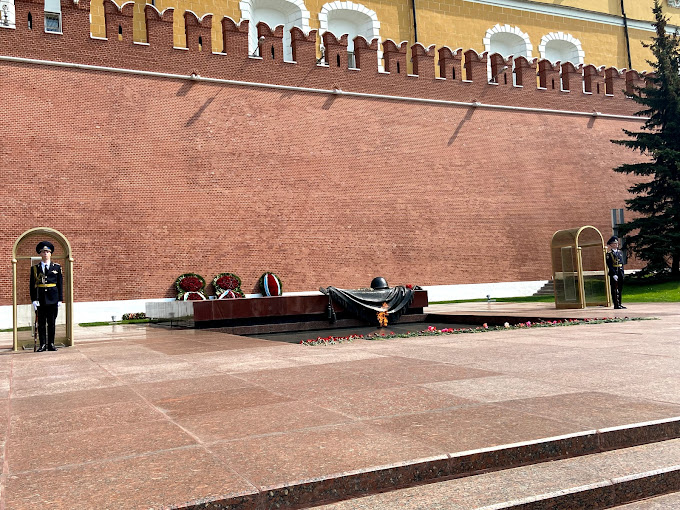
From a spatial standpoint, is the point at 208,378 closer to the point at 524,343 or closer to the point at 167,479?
the point at 167,479

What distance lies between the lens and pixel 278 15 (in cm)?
2188

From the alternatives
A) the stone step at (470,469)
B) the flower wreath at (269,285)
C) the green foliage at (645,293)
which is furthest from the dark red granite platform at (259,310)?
the stone step at (470,469)

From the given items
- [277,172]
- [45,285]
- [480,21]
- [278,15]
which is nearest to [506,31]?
[480,21]

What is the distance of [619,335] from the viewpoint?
7465 mm

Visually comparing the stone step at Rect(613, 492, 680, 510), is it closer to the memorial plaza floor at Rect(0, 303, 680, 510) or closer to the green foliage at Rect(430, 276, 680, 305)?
the memorial plaza floor at Rect(0, 303, 680, 510)

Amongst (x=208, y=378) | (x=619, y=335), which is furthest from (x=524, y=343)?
(x=208, y=378)

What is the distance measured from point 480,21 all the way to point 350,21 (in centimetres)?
523

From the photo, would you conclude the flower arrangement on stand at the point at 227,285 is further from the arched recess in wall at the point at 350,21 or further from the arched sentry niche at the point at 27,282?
the arched recess in wall at the point at 350,21

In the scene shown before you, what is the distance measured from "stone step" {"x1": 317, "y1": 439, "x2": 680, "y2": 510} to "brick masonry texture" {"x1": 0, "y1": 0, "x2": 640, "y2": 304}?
566 inches

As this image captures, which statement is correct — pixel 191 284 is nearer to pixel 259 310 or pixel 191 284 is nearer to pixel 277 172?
pixel 277 172

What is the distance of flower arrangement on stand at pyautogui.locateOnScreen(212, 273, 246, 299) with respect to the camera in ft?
54.6

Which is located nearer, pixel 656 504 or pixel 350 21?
pixel 656 504

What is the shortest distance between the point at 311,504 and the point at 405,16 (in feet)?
74.4

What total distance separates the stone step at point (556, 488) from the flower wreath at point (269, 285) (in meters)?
14.5
